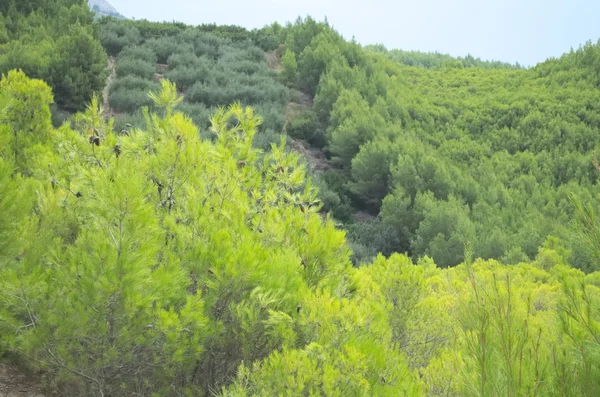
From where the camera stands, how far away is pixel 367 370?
82.9 inches

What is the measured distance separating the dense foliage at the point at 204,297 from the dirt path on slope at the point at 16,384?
0.11 meters

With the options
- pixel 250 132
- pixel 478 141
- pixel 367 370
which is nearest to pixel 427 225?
pixel 478 141

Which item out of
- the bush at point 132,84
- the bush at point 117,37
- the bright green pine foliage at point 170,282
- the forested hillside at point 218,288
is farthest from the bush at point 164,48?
the bright green pine foliage at point 170,282

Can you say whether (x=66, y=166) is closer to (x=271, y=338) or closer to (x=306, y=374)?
(x=271, y=338)

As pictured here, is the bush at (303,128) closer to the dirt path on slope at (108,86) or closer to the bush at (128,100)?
the bush at (128,100)

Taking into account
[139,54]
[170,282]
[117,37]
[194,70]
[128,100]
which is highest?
[117,37]

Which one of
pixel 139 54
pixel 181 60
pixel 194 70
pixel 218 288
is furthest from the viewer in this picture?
pixel 181 60

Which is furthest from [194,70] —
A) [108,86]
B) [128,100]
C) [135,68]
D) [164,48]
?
[128,100]

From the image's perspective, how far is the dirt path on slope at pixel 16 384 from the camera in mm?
2723

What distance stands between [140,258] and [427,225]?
10.4 meters

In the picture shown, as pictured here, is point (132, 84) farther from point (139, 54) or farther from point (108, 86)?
point (139, 54)

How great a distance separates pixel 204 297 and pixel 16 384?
1492 mm

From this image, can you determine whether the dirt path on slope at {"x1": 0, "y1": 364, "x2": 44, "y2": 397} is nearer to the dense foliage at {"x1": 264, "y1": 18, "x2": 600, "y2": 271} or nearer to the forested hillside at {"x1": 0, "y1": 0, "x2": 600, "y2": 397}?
the forested hillside at {"x1": 0, "y1": 0, "x2": 600, "y2": 397}

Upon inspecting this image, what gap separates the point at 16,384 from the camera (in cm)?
284
